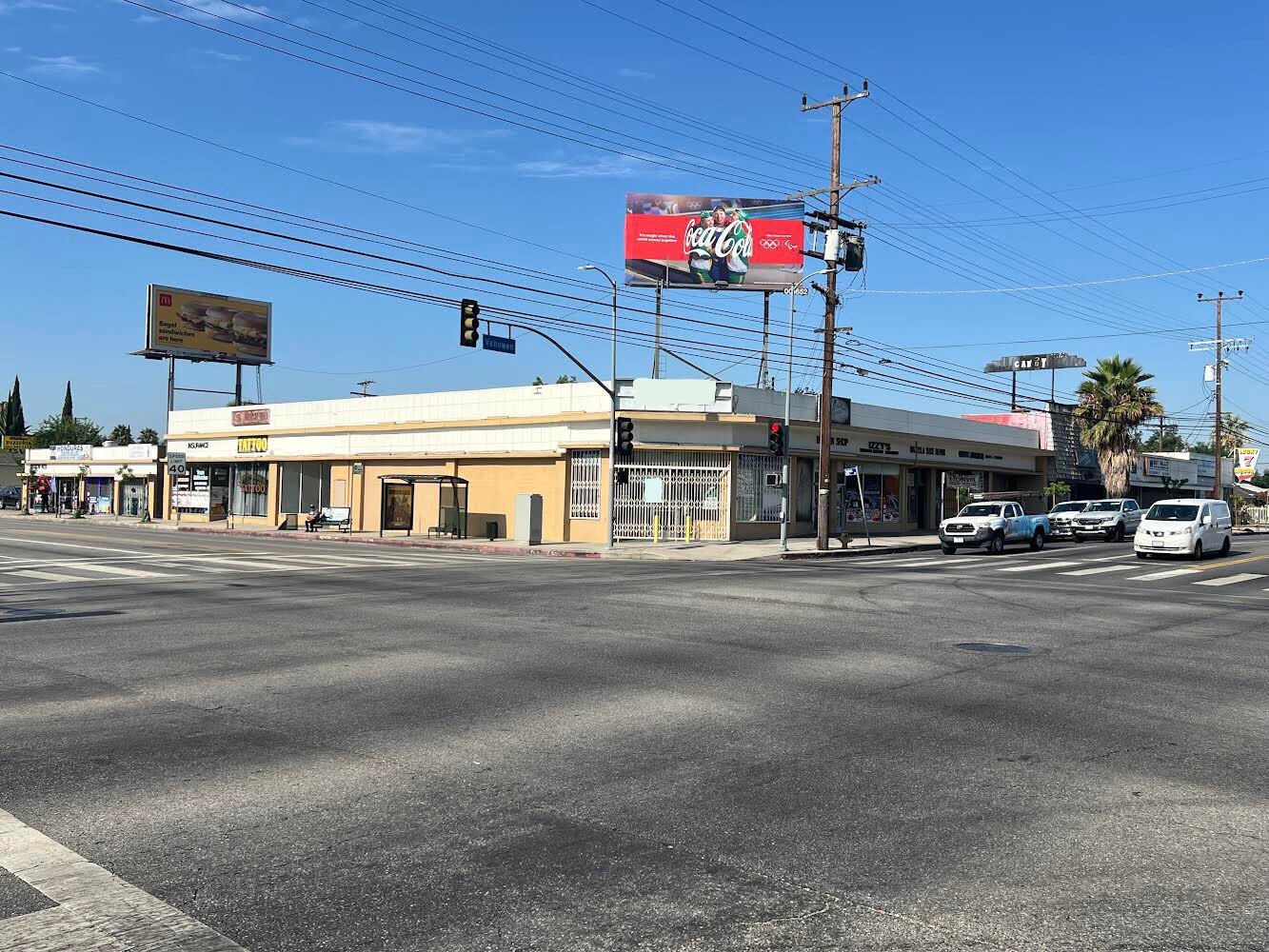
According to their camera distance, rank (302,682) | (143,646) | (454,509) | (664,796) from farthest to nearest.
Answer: (454,509) → (143,646) → (302,682) → (664,796)

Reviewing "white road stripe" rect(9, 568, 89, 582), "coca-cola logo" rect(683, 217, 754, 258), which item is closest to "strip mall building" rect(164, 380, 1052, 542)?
"coca-cola logo" rect(683, 217, 754, 258)

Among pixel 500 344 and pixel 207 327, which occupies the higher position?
pixel 207 327

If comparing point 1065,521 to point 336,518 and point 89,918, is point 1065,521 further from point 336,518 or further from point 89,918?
point 89,918

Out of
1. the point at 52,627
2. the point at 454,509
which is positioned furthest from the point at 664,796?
the point at 454,509

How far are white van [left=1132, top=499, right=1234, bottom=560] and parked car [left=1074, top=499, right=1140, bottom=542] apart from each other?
11.3m

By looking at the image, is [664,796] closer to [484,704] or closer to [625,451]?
[484,704]

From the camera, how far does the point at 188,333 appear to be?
207ft

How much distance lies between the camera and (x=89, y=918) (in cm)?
415

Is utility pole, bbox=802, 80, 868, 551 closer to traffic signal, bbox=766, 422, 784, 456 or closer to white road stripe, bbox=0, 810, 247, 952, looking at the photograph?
traffic signal, bbox=766, 422, 784, 456

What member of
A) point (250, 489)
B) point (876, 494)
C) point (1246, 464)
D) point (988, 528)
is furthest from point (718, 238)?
point (1246, 464)

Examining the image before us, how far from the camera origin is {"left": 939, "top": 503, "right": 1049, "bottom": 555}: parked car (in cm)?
3381

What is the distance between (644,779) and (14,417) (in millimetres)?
155324

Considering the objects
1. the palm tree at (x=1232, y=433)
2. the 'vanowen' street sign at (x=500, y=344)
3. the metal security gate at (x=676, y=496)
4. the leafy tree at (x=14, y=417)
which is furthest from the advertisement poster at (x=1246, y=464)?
the leafy tree at (x=14, y=417)

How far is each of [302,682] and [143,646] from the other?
327cm
